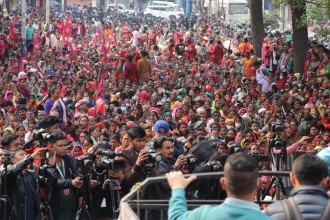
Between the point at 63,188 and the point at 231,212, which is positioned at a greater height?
the point at 231,212

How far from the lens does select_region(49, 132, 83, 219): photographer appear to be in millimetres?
9688

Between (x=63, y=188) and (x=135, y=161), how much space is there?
2.34ft

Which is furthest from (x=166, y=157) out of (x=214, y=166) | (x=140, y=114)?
(x=140, y=114)

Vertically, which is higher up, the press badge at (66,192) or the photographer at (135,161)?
the photographer at (135,161)

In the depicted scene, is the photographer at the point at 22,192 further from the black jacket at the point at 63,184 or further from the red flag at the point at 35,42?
the red flag at the point at 35,42

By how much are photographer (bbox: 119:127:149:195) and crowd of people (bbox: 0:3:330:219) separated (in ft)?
0.04

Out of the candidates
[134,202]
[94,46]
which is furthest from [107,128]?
[94,46]

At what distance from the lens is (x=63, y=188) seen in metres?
9.60

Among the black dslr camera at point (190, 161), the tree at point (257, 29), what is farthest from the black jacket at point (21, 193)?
the tree at point (257, 29)

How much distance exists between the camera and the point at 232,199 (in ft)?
16.3

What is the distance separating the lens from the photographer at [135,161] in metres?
9.06

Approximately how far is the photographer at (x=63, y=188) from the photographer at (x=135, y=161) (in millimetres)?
480

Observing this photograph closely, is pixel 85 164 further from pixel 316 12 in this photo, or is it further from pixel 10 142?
pixel 316 12

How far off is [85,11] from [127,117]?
45.2 m
